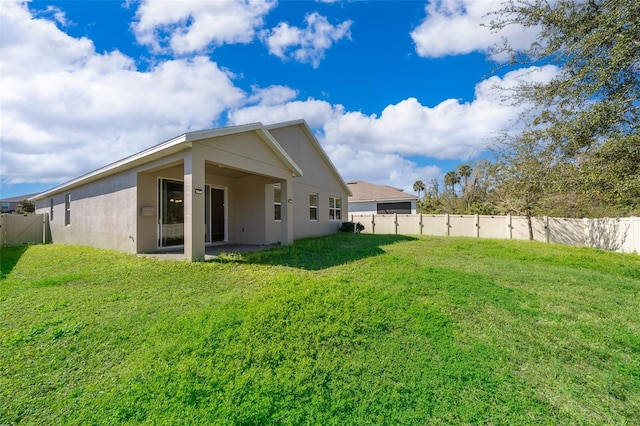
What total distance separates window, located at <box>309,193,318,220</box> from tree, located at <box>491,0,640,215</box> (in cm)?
949

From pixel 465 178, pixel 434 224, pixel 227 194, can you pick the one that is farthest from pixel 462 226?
pixel 227 194

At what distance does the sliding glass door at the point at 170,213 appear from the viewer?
30.5 ft

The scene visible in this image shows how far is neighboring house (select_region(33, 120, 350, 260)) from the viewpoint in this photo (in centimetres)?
719

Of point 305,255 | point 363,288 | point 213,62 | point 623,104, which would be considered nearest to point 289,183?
point 305,255

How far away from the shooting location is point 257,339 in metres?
3.53

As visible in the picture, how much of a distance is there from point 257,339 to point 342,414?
142 cm

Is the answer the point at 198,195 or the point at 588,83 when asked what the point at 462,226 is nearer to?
the point at 588,83

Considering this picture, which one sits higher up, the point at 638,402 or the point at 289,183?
the point at 289,183

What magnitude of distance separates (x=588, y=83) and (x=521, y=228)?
11.2 meters

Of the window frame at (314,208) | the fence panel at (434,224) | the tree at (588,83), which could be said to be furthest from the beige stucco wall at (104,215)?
the fence panel at (434,224)

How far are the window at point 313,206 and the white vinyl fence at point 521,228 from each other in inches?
210

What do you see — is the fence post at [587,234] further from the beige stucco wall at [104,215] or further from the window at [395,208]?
the beige stucco wall at [104,215]

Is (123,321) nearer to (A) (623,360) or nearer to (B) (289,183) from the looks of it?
(A) (623,360)

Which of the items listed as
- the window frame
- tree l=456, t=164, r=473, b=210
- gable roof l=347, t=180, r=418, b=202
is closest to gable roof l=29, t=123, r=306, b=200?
the window frame
